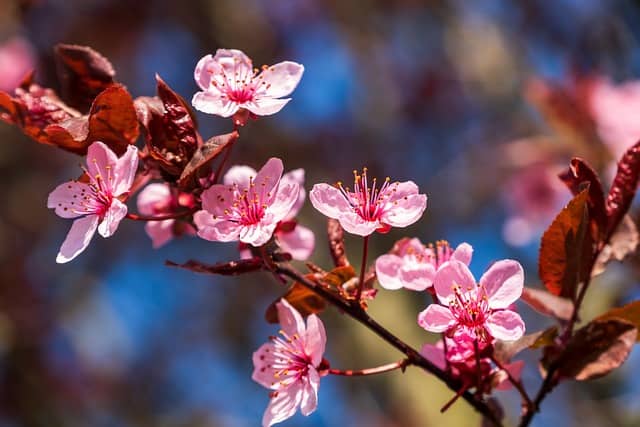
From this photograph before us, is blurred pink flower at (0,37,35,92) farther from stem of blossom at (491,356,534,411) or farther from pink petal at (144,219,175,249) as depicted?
stem of blossom at (491,356,534,411)

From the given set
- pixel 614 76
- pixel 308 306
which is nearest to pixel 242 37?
pixel 614 76

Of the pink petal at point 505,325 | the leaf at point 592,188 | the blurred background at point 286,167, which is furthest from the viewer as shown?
the blurred background at point 286,167

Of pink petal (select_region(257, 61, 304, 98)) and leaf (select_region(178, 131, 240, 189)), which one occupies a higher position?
pink petal (select_region(257, 61, 304, 98))

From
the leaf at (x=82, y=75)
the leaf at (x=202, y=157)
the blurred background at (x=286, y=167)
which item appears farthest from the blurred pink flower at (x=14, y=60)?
the leaf at (x=202, y=157)

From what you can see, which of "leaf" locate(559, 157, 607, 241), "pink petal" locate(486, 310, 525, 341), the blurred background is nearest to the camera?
"pink petal" locate(486, 310, 525, 341)

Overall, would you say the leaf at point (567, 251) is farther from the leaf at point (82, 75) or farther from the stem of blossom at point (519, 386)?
the leaf at point (82, 75)

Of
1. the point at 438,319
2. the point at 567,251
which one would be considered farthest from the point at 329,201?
the point at 567,251

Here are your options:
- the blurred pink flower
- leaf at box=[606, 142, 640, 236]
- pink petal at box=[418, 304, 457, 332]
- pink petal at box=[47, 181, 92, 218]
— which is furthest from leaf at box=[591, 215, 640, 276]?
the blurred pink flower

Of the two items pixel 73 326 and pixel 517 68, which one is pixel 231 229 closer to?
pixel 517 68
